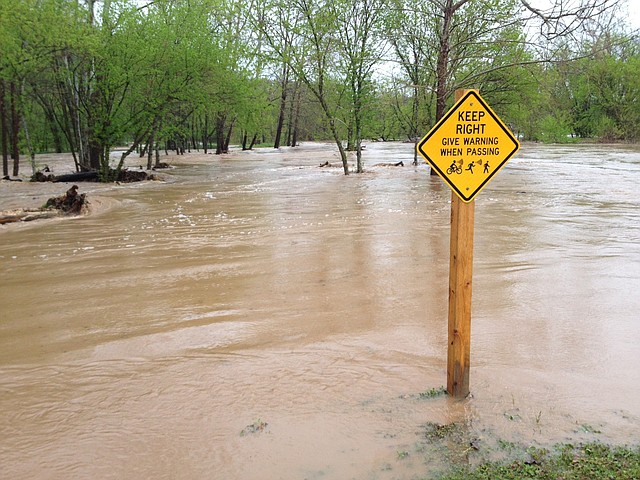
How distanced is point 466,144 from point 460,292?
35.1 inches

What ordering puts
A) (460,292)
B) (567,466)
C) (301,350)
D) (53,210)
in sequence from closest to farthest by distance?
(567,466)
(460,292)
(301,350)
(53,210)

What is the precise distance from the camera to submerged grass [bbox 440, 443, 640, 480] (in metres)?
2.63

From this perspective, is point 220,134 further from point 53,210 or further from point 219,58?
point 53,210

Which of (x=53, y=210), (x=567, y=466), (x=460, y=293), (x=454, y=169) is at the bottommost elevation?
(x=567, y=466)

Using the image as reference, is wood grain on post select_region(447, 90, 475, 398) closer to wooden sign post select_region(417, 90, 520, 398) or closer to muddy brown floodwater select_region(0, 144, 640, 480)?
wooden sign post select_region(417, 90, 520, 398)

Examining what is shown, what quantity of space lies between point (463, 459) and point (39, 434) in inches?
95.5

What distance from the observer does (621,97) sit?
4494cm

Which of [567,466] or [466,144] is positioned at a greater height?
[466,144]

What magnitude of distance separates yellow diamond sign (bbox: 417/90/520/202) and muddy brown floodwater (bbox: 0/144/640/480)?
1402mm

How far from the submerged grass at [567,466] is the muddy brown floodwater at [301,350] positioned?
13cm

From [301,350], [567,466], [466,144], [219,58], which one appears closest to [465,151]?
[466,144]

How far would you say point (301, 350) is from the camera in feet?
14.4

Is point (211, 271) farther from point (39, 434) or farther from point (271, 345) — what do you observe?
point (39, 434)

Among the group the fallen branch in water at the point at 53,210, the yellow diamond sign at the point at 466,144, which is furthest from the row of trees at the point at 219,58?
the yellow diamond sign at the point at 466,144
